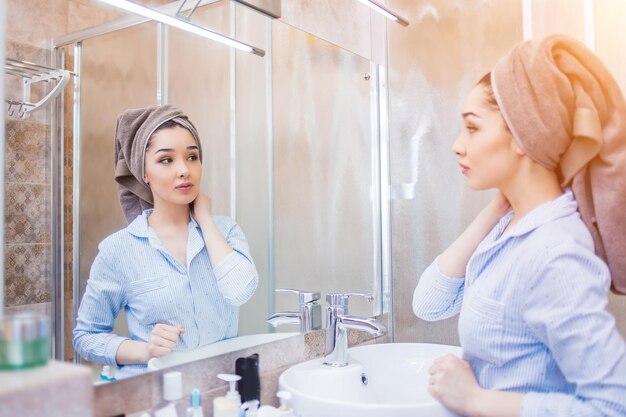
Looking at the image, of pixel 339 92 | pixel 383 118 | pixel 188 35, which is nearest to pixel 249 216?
pixel 188 35

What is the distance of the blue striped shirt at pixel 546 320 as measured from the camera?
0.96 metres

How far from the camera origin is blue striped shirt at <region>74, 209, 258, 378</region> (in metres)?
1.10

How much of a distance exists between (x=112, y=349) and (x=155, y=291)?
144mm

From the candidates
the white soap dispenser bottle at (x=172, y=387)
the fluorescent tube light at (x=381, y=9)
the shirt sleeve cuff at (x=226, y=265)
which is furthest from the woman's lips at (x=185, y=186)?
the fluorescent tube light at (x=381, y=9)

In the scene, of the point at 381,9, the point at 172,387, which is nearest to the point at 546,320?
the point at 172,387

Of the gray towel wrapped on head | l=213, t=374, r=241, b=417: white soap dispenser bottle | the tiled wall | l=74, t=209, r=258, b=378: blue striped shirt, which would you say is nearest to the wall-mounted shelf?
the tiled wall

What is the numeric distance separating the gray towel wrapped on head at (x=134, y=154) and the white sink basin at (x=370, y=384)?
52cm

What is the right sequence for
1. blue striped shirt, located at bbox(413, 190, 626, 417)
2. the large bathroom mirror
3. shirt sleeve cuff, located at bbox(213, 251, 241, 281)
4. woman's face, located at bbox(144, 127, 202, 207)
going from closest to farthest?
blue striped shirt, located at bbox(413, 190, 626, 417), the large bathroom mirror, woman's face, located at bbox(144, 127, 202, 207), shirt sleeve cuff, located at bbox(213, 251, 241, 281)

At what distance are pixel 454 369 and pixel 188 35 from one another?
3.05 ft

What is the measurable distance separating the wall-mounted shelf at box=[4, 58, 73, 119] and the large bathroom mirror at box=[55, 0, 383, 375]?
4 cm

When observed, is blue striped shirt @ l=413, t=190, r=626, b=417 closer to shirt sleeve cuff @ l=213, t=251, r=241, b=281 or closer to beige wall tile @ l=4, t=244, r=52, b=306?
shirt sleeve cuff @ l=213, t=251, r=241, b=281

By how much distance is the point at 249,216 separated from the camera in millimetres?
1444

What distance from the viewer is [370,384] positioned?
1484 mm

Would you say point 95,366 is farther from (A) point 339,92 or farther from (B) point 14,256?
(A) point 339,92
